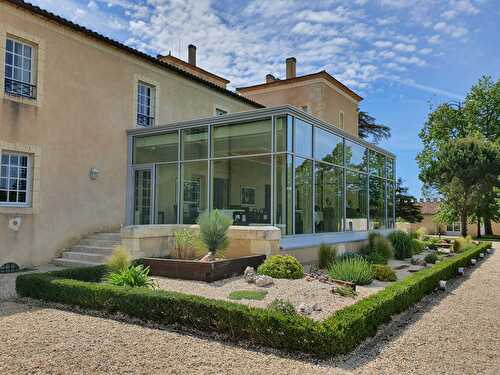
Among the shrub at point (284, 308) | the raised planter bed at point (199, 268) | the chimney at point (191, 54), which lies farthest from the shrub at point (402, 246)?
the chimney at point (191, 54)

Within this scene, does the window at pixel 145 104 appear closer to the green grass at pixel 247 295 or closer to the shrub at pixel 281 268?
the shrub at pixel 281 268

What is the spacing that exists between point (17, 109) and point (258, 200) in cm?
598

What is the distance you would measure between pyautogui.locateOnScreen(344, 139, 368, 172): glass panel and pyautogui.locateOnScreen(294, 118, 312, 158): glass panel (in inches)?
100

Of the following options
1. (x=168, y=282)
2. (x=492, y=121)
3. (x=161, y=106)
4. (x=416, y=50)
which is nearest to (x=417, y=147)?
(x=492, y=121)

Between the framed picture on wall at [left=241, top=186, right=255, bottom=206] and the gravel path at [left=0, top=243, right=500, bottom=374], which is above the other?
the framed picture on wall at [left=241, top=186, right=255, bottom=206]

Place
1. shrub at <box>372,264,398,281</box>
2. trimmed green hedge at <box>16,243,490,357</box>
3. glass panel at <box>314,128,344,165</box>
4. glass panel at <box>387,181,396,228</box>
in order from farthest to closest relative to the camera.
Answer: glass panel at <box>387,181,396,228</box> < glass panel at <box>314,128,344,165</box> < shrub at <box>372,264,398,281</box> < trimmed green hedge at <box>16,243,490,357</box>

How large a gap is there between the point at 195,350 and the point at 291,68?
2115cm

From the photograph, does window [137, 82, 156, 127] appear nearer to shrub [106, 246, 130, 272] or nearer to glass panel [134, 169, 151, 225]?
glass panel [134, 169, 151, 225]

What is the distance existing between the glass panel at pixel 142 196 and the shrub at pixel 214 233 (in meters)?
3.84

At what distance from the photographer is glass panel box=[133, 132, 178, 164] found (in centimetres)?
1216

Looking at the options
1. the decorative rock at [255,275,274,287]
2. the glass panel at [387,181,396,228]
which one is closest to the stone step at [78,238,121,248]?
the decorative rock at [255,275,274,287]

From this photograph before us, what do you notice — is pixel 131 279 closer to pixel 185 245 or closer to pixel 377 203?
pixel 185 245

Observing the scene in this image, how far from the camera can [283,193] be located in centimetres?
991

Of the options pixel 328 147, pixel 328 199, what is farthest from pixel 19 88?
pixel 328 199
